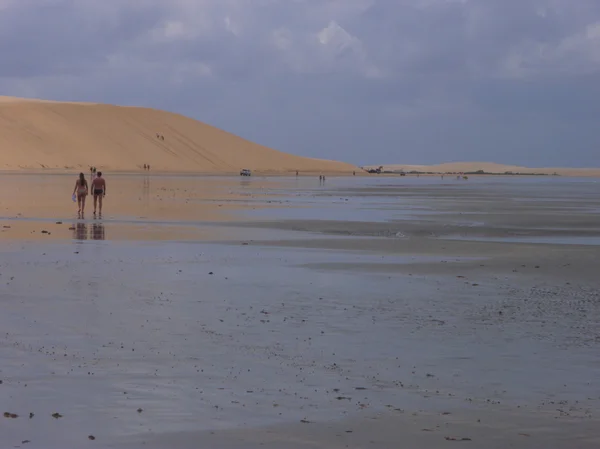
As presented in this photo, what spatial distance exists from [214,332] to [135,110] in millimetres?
184132

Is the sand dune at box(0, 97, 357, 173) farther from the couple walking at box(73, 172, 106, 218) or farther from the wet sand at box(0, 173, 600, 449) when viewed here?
the wet sand at box(0, 173, 600, 449)

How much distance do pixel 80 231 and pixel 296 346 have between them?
16495 mm

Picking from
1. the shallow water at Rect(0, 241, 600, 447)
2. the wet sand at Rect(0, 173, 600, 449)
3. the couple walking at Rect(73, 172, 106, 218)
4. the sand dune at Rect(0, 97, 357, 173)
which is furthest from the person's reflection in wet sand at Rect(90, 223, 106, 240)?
the sand dune at Rect(0, 97, 357, 173)

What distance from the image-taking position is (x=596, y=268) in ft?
62.9

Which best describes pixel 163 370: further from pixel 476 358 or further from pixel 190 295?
pixel 190 295

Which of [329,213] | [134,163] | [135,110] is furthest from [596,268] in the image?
[135,110]

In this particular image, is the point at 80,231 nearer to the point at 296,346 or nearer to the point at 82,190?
the point at 82,190

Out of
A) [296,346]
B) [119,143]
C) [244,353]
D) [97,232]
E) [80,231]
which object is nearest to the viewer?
[244,353]

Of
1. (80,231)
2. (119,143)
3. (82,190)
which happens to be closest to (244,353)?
(80,231)

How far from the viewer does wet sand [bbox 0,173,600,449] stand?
760cm

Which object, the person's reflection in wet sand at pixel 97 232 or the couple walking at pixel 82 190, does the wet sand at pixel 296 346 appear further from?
the couple walking at pixel 82 190

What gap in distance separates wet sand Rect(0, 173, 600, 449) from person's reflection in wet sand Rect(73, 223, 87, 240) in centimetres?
153

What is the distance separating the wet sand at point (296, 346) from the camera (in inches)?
299

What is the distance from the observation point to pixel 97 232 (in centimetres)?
2602
